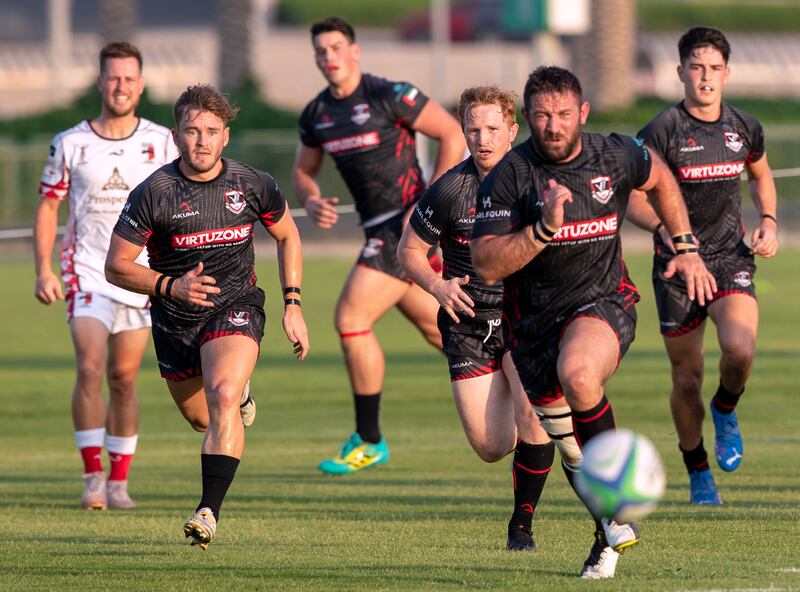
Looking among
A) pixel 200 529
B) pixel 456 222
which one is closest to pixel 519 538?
pixel 200 529

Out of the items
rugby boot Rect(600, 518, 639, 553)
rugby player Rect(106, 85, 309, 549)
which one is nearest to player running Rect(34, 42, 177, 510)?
rugby player Rect(106, 85, 309, 549)

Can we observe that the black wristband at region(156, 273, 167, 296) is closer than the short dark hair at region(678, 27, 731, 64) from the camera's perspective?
Yes

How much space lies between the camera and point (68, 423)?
48.1 ft

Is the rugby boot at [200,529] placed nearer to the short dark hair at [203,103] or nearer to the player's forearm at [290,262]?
the player's forearm at [290,262]

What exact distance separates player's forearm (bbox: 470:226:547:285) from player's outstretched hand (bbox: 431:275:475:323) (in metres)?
0.51

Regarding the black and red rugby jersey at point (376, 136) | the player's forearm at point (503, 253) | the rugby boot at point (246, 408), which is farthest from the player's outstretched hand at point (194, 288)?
the black and red rugby jersey at point (376, 136)

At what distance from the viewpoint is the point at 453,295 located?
7715mm

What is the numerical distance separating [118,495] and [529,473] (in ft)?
9.74

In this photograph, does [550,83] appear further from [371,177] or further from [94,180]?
[371,177]

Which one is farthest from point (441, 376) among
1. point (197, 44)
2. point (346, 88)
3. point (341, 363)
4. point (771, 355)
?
point (197, 44)

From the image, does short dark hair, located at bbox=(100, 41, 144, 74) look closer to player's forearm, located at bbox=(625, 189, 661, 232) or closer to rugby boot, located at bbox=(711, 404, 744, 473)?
player's forearm, located at bbox=(625, 189, 661, 232)

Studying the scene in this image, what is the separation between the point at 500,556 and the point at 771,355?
10.6 m

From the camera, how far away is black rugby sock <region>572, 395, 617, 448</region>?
7.04 meters

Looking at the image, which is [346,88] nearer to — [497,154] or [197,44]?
[497,154]
